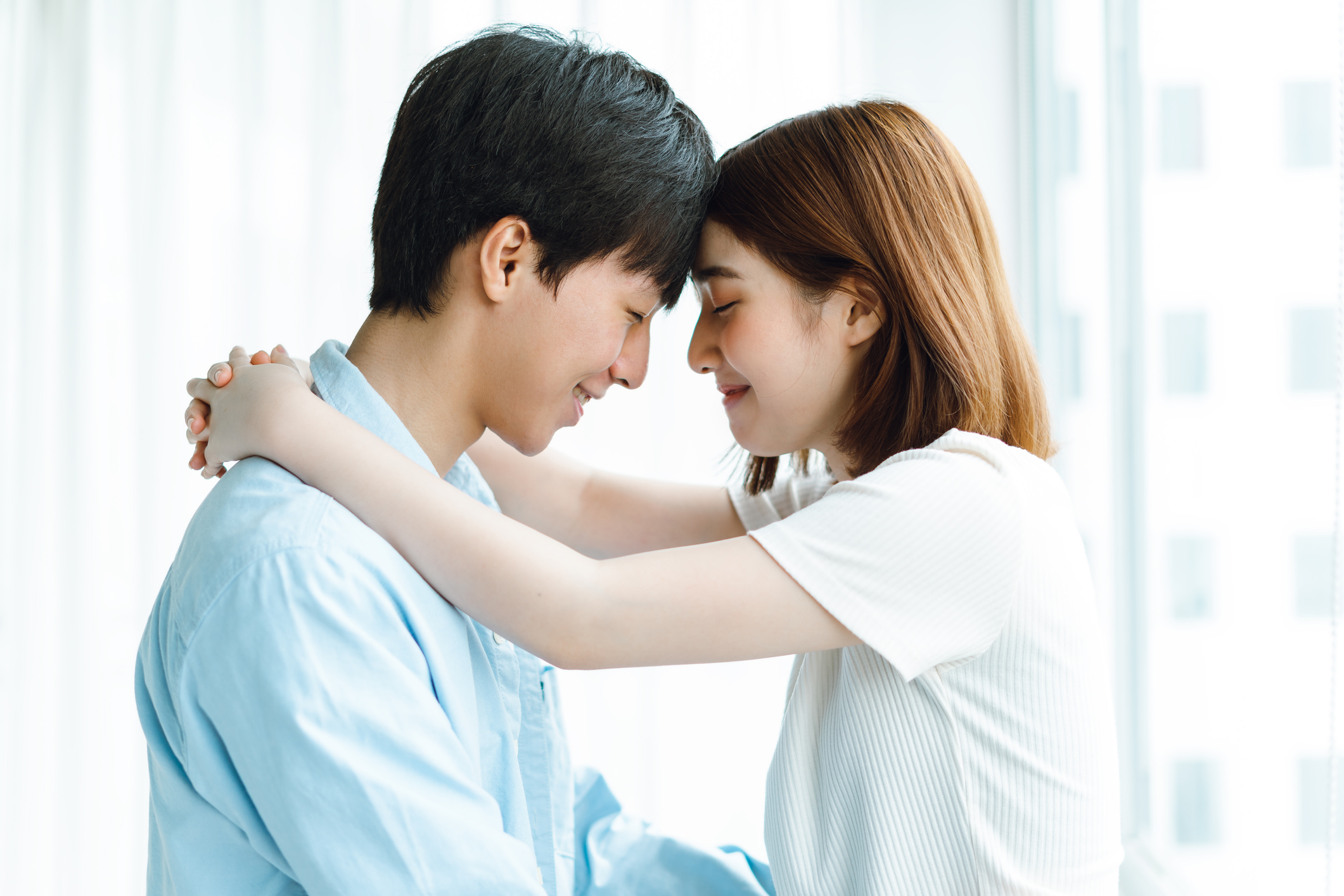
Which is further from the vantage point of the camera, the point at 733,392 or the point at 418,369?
the point at 733,392

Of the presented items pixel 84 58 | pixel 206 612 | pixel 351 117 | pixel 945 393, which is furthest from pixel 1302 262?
pixel 84 58

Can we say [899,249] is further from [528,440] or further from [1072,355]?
[1072,355]

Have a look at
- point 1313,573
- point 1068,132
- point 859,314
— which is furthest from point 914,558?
point 1068,132

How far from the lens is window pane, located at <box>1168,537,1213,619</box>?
1297 mm

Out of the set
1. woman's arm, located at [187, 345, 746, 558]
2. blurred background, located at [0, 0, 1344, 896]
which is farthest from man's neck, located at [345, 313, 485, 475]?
blurred background, located at [0, 0, 1344, 896]

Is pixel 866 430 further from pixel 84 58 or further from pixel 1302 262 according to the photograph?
pixel 84 58

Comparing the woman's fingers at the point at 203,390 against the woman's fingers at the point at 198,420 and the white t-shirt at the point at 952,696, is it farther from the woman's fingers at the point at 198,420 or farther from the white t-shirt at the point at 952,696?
the white t-shirt at the point at 952,696

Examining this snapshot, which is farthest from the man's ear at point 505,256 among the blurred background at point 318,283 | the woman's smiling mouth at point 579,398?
the blurred background at point 318,283

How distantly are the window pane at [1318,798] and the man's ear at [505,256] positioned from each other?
3.44ft

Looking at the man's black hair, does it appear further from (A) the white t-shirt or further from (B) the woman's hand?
(A) the white t-shirt

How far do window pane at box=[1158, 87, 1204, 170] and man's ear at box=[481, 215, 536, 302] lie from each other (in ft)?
3.35

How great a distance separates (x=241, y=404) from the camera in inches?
31.7

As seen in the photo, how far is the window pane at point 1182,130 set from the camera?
1277 mm

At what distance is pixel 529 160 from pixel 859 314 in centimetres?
40
